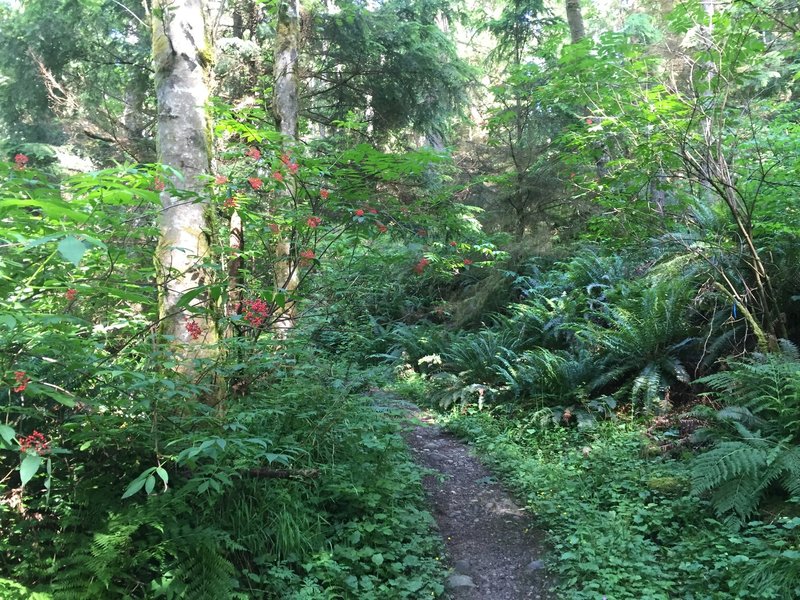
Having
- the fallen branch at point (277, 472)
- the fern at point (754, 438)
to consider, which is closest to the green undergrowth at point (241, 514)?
the fallen branch at point (277, 472)

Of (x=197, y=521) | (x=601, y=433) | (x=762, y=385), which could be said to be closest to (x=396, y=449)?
(x=197, y=521)

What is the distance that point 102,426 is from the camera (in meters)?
2.54

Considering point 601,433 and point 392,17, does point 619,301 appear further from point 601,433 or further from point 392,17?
point 392,17

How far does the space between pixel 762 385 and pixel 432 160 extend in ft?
10.7

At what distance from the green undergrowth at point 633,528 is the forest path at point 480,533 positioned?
0.15 meters

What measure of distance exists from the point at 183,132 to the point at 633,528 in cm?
426

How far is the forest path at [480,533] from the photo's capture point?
332 centimetres

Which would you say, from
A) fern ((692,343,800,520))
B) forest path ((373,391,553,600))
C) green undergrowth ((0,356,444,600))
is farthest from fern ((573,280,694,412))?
green undergrowth ((0,356,444,600))

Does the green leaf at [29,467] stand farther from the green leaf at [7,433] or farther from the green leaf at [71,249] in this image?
the green leaf at [71,249]

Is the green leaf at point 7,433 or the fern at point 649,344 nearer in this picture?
the green leaf at point 7,433

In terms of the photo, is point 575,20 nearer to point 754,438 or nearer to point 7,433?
point 754,438

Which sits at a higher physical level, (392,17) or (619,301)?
(392,17)

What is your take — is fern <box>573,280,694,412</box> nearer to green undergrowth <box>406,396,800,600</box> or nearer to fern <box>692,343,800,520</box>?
green undergrowth <box>406,396,800,600</box>

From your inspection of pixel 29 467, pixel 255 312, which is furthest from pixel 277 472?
pixel 29 467
